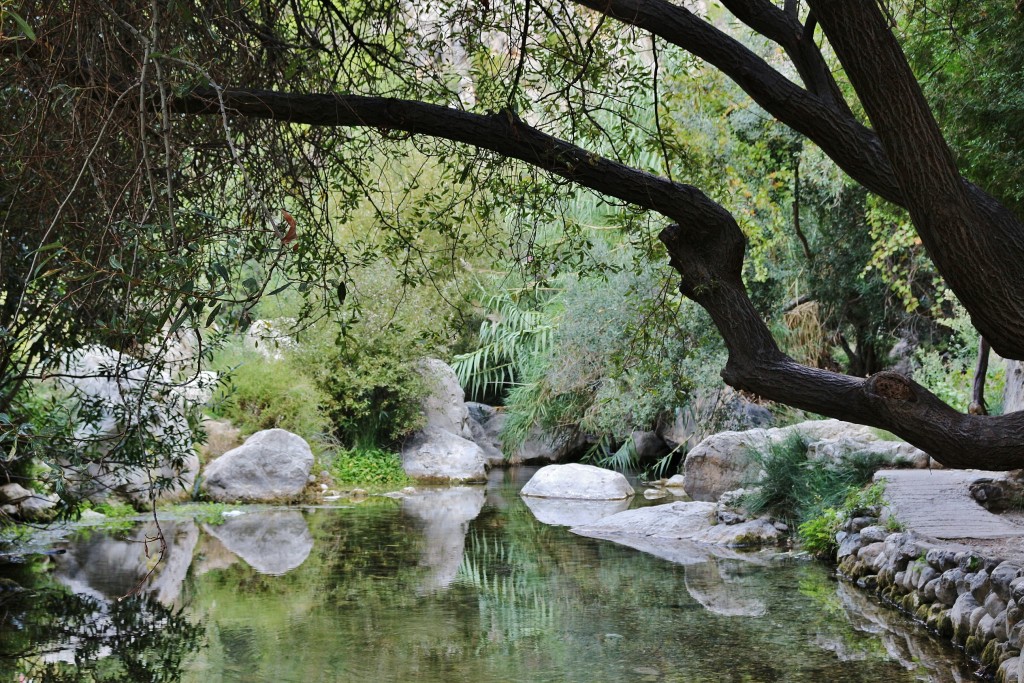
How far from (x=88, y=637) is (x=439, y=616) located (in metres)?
2.35

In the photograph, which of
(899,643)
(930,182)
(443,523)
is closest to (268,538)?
(443,523)

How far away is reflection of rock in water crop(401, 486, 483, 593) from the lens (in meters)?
8.70

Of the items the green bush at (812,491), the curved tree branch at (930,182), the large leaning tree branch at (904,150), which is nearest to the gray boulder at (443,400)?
the green bush at (812,491)

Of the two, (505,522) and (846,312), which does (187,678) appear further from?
(846,312)

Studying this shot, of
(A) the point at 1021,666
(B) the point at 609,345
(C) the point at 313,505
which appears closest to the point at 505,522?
(C) the point at 313,505

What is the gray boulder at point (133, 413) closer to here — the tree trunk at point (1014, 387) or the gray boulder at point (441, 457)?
the gray boulder at point (441, 457)

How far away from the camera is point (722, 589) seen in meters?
7.93

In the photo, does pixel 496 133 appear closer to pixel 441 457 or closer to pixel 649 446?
pixel 441 457

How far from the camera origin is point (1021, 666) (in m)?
4.57

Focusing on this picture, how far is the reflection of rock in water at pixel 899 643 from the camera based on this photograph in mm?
5570

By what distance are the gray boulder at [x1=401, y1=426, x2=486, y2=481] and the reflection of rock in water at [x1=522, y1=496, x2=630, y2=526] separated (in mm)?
2579

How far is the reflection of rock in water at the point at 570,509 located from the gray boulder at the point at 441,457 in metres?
2.58

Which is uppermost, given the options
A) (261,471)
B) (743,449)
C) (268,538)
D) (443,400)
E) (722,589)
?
(443,400)

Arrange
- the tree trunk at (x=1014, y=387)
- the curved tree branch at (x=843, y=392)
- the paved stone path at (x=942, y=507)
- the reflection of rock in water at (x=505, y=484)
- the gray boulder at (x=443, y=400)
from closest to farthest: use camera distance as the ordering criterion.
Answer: the curved tree branch at (x=843, y=392) → the paved stone path at (x=942, y=507) → the tree trunk at (x=1014, y=387) → the reflection of rock in water at (x=505, y=484) → the gray boulder at (x=443, y=400)
